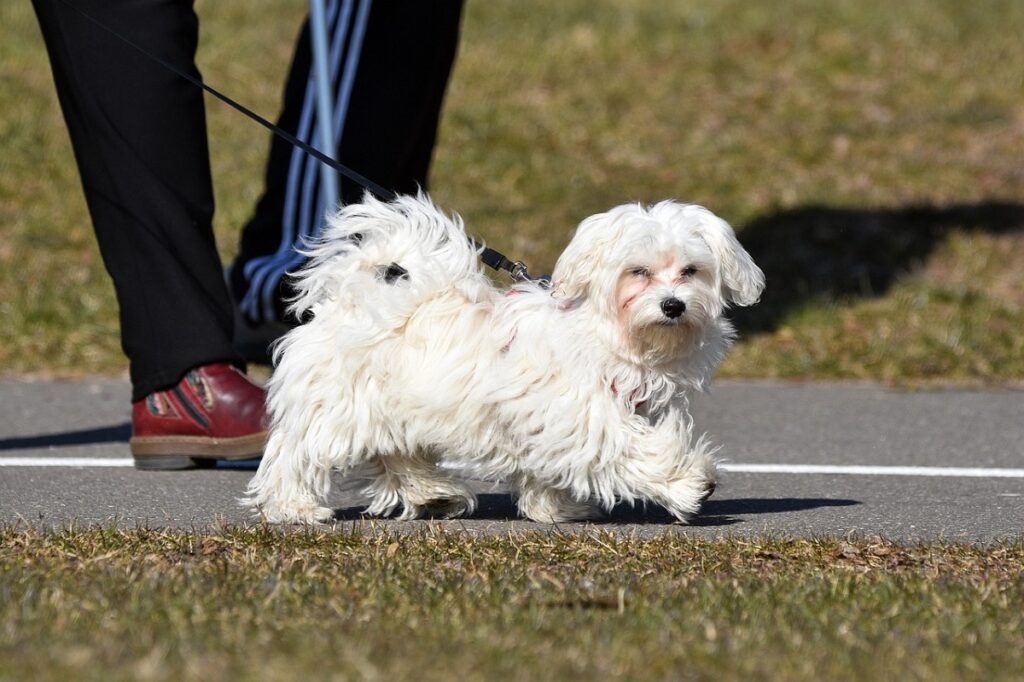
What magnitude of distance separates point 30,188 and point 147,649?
7976 millimetres

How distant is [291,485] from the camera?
451 cm

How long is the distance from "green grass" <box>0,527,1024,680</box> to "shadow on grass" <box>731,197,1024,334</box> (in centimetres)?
456

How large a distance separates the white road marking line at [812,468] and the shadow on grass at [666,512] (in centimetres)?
58

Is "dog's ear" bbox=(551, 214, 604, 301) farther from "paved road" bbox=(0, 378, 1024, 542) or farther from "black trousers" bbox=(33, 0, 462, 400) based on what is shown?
"black trousers" bbox=(33, 0, 462, 400)

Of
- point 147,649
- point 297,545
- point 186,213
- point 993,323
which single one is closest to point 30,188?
point 186,213

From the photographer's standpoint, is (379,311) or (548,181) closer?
(379,311)

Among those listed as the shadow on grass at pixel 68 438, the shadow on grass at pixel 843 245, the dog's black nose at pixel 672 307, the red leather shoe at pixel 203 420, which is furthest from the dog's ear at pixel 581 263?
the shadow on grass at pixel 843 245

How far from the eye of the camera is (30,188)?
407 inches

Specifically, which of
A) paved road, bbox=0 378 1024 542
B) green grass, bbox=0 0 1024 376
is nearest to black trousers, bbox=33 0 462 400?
paved road, bbox=0 378 1024 542

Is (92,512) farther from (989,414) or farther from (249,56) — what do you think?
(249,56)

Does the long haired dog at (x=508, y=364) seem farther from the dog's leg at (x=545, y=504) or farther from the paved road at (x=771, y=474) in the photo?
the paved road at (x=771, y=474)

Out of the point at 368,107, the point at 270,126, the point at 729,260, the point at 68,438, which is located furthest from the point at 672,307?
the point at 68,438

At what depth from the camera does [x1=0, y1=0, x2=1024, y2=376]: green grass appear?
828 centimetres

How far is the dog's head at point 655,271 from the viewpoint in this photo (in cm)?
418
